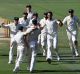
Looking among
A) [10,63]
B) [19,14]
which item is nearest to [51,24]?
[10,63]

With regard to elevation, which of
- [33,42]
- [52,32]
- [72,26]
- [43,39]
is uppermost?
[72,26]

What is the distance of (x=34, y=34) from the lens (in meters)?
20.0

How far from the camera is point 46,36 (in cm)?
2369

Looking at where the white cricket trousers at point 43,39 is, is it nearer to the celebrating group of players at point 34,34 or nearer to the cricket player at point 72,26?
the celebrating group of players at point 34,34

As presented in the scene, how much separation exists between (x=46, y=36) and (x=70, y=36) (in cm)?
145

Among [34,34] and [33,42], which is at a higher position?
[34,34]

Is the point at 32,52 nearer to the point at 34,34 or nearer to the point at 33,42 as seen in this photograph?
the point at 33,42

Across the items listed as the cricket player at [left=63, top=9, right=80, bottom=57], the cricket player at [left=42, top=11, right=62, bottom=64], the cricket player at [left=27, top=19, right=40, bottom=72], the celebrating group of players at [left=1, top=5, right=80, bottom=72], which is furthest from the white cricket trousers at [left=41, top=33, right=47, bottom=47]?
the cricket player at [left=27, top=19, right=40, bottom=72]

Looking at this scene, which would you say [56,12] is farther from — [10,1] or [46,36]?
[46,36]

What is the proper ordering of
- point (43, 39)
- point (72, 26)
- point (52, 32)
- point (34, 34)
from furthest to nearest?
point (72, 26) < point (43, 39) < point (52, 32) < point (34, 34)

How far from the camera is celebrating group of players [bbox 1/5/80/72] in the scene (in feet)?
65.4

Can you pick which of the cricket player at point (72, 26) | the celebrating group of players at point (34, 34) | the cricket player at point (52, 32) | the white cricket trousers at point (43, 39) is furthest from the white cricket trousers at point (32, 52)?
the cricket player at point (72, 26)

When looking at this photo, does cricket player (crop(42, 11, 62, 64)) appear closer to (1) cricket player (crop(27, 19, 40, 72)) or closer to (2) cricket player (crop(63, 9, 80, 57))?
(2) cricket player (crop(63, 9, 80, 57))

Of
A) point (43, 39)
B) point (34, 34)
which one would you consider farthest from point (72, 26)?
point (34, 34)
